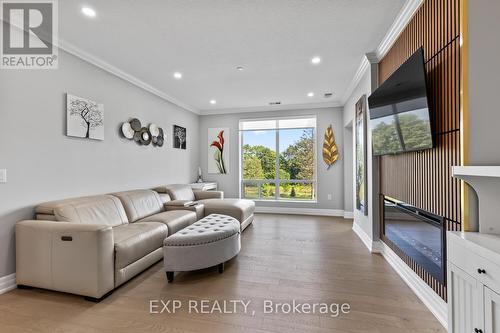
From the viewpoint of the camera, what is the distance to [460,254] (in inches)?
48.8

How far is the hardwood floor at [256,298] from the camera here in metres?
1.71

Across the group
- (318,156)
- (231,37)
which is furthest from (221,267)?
(318,156)

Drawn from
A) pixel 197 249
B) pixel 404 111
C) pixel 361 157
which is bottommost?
pixel 197 249

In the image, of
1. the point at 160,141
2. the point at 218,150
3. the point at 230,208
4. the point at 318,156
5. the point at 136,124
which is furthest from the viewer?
the point at 218,150

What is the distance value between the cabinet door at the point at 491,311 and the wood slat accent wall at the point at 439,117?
66 cm

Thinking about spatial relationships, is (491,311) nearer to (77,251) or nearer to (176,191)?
(77,251)

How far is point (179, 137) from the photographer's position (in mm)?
5250

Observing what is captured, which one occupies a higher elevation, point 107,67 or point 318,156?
point 107,67

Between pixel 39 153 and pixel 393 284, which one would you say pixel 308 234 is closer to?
pixel 393 284

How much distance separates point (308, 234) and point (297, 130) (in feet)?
9.24

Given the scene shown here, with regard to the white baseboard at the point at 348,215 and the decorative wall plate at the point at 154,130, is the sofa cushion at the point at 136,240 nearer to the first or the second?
the decorative wall plate at the point at 154,130

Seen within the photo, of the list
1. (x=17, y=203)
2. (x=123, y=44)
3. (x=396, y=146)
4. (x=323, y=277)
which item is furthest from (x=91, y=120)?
(x=396, y=146)

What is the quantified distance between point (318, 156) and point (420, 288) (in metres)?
3.79

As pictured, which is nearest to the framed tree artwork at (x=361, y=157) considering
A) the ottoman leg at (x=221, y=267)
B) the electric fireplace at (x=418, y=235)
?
the electric fireplace at (x=418, y=235)
